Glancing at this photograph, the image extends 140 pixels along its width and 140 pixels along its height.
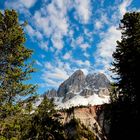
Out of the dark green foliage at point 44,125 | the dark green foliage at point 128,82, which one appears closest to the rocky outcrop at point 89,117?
the dark green foliage at point 44,125

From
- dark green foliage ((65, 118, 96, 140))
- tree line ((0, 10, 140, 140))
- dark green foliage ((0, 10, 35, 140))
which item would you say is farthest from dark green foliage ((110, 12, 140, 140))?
dark green foliage ((65, 118, 96, 140))

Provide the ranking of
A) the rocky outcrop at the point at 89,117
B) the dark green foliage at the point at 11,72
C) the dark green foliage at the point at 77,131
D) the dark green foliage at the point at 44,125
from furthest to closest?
the rocky outcrop at the point at 89,117, the dark green foliage at the point at 77,131, the dark green foliage at the point at 44,125, the dark green foliage at the point at 11,72

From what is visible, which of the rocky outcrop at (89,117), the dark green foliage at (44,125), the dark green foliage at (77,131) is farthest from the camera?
the rocky outcrop at (89,117)

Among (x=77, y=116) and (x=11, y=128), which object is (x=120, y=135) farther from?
(x=77, y=116)

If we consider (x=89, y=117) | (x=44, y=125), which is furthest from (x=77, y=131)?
(x=44, y=125)

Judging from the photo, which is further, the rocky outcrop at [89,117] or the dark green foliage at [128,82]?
the rocky outcrop at [89,117]

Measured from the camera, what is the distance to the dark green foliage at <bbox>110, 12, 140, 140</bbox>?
71.0 ft

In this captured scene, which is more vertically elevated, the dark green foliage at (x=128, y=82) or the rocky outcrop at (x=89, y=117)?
the rocky outcrop at (x=89, y=117)

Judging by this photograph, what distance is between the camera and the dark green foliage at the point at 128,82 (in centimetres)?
2164

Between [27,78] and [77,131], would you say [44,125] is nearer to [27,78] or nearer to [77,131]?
[27,78]

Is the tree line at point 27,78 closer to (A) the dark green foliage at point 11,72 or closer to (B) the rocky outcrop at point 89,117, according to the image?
(A) the dark green foliage at point 11,72

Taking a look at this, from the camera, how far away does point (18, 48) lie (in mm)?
24141

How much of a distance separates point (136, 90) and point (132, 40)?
506 centimetres

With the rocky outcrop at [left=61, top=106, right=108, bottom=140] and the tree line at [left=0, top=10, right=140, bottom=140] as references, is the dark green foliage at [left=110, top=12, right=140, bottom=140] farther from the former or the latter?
the rocky outcrop at [left=61, top=106, right=108, bottom=140]
